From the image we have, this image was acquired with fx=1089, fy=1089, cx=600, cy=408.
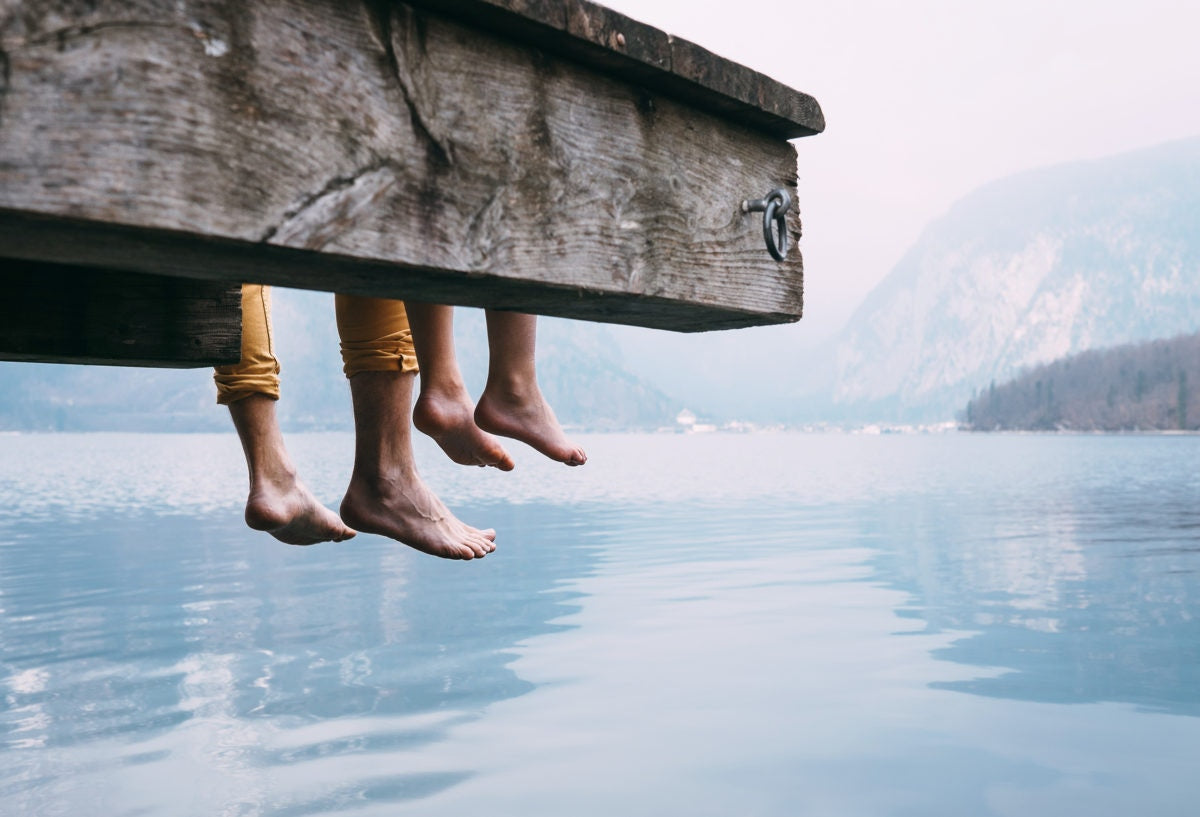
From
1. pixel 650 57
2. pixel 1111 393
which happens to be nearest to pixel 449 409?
pixel 650 57

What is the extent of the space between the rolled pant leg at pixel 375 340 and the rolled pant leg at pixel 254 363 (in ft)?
0.70

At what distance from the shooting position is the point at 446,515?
10.4 ft

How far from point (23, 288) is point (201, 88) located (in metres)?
1.03

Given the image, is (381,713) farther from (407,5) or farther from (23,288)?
(407,5)

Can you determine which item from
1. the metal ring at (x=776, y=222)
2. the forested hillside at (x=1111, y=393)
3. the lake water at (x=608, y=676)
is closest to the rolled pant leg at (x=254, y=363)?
the metal ring at (x=776, y=222)

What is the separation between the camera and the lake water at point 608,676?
38.1ft

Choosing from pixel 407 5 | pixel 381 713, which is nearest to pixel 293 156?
pixel 407 5

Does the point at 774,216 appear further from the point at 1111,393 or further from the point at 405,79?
the point at 1111,393

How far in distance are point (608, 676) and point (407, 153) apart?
49.4 feet

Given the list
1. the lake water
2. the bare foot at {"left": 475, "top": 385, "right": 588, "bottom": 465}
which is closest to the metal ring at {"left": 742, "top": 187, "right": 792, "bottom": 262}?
the bare foot at {"left": 475, "top": 385, "right": 588, "bottom": 465}

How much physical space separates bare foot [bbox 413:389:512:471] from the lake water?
8578 mm

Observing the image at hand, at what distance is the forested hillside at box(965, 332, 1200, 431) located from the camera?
161375 millimetres

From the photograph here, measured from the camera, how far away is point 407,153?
124 centimetres

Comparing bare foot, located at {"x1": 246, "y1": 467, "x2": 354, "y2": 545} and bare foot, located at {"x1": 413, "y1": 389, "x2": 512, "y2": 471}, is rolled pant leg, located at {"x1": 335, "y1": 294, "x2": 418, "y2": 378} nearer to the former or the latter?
bare foot, located at {"x1": 413, "y1": 389, "x2": 512, "y2": 471}
